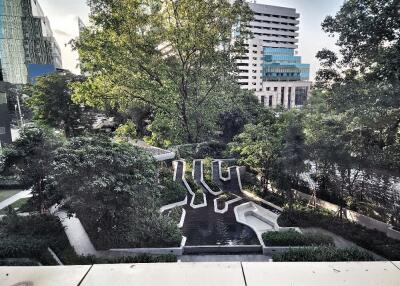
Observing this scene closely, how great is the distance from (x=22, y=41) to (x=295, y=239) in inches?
1254

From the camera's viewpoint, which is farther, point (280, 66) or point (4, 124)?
point (280, 66)

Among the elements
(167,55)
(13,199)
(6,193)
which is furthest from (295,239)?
(6,193)

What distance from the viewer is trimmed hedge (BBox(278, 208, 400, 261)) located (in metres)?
6.09

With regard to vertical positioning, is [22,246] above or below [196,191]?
above

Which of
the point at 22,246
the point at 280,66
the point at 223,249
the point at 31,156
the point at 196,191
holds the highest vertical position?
the point at 280,66

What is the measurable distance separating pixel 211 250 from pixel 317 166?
3953 millimetres

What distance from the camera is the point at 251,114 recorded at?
16391 mm

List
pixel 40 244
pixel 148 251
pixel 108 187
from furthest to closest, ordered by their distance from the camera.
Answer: pixel 148 251 → pixel 40 244 → pixel 108 187

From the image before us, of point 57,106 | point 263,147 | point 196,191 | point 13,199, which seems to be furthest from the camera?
point 57,106

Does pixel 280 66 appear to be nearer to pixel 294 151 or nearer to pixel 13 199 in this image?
pixel 294 151

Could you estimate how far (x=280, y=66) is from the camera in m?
47.3

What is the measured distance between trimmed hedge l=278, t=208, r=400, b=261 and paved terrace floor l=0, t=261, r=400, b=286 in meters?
5.91

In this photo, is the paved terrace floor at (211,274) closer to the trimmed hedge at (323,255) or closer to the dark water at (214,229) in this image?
the trimmed hedge at (323,255)

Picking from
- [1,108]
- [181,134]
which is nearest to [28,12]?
[1,108]
